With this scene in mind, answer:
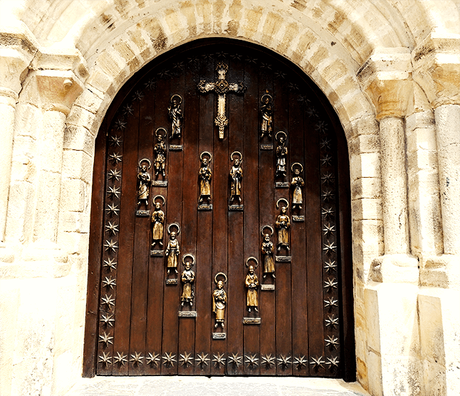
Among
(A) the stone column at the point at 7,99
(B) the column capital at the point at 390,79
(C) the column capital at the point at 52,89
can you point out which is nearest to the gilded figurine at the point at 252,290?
(B) the column capital at the point at 390,79

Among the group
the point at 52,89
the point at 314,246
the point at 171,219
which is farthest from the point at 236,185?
the point at 52,89

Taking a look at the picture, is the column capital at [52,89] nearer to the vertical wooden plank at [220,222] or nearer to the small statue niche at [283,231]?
the vertical wooden plank at [220,222]

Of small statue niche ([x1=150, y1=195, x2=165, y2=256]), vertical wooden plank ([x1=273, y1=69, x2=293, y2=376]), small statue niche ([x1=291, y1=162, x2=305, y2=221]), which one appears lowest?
vertical wooden plank ([x1=273, y1=69, x2=293, y2=376])

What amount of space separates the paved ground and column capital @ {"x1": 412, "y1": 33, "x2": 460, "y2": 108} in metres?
2.07

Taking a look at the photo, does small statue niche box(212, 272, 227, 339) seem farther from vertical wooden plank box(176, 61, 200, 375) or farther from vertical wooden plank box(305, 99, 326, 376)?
vertical wooden plank box(305, 99, 326, 376)

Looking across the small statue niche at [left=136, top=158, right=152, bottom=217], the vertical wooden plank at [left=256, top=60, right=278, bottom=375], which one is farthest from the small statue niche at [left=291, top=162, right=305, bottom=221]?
the small statue niche at [left=136, top=158, right=152, bottom=217]

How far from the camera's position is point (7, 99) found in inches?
88.6

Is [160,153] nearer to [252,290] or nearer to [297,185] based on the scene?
[297,185]

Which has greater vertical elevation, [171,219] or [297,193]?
[297,193]

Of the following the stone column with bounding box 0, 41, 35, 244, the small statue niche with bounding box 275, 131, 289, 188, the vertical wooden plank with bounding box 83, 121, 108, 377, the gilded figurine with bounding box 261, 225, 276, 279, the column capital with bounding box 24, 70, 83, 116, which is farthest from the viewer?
the small statue niche with bounding box 275, 131, 289, 188

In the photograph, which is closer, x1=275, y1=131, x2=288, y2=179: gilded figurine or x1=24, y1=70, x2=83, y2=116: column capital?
x1=24, y1=70, x2=83, y2=116: column capital

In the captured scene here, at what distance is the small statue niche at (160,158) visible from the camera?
2912 mm

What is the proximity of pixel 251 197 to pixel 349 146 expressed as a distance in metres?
0.87

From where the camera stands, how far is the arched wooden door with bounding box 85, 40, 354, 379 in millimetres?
2770
